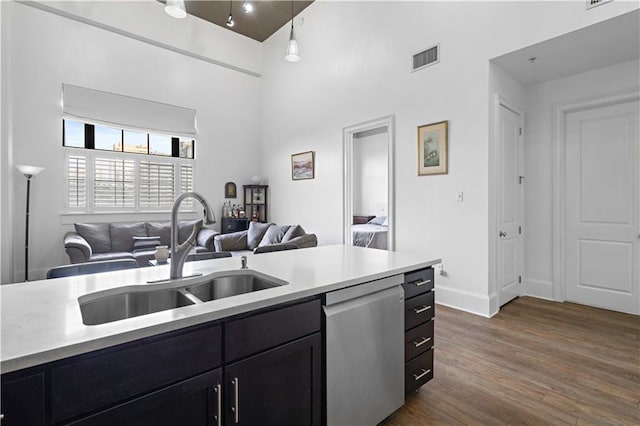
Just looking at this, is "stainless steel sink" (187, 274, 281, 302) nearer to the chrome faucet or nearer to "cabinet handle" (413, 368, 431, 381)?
the chrome faucet

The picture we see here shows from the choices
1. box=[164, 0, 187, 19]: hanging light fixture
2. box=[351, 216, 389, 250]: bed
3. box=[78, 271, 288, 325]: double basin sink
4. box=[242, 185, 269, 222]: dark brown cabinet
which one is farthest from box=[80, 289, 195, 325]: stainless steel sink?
box=[242, 185, 269, 222]: dark brown cabinet

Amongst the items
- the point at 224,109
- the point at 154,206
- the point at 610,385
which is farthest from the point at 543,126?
the point at 154,206

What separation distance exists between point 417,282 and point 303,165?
4318 mm

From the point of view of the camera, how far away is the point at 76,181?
16.6 ft

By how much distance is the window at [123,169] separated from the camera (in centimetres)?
507

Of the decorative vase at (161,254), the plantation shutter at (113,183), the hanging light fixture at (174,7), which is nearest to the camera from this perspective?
the decorative vase at (161,254)

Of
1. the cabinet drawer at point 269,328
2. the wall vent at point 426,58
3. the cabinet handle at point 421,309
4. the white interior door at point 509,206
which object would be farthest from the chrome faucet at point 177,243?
the wall vent at point 426,58

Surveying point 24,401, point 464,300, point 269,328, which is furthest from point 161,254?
point 464,300

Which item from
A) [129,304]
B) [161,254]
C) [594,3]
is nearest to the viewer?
[129,304]

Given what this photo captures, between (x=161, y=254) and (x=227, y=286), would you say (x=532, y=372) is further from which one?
(x=161, y=254)

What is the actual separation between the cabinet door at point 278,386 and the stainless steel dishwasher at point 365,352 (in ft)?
0.25

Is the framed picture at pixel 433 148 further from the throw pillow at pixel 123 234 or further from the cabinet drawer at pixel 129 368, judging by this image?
the throw pillow at pixel 123 234

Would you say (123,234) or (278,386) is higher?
(123,234)

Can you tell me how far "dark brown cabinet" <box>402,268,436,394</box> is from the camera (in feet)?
5.81
